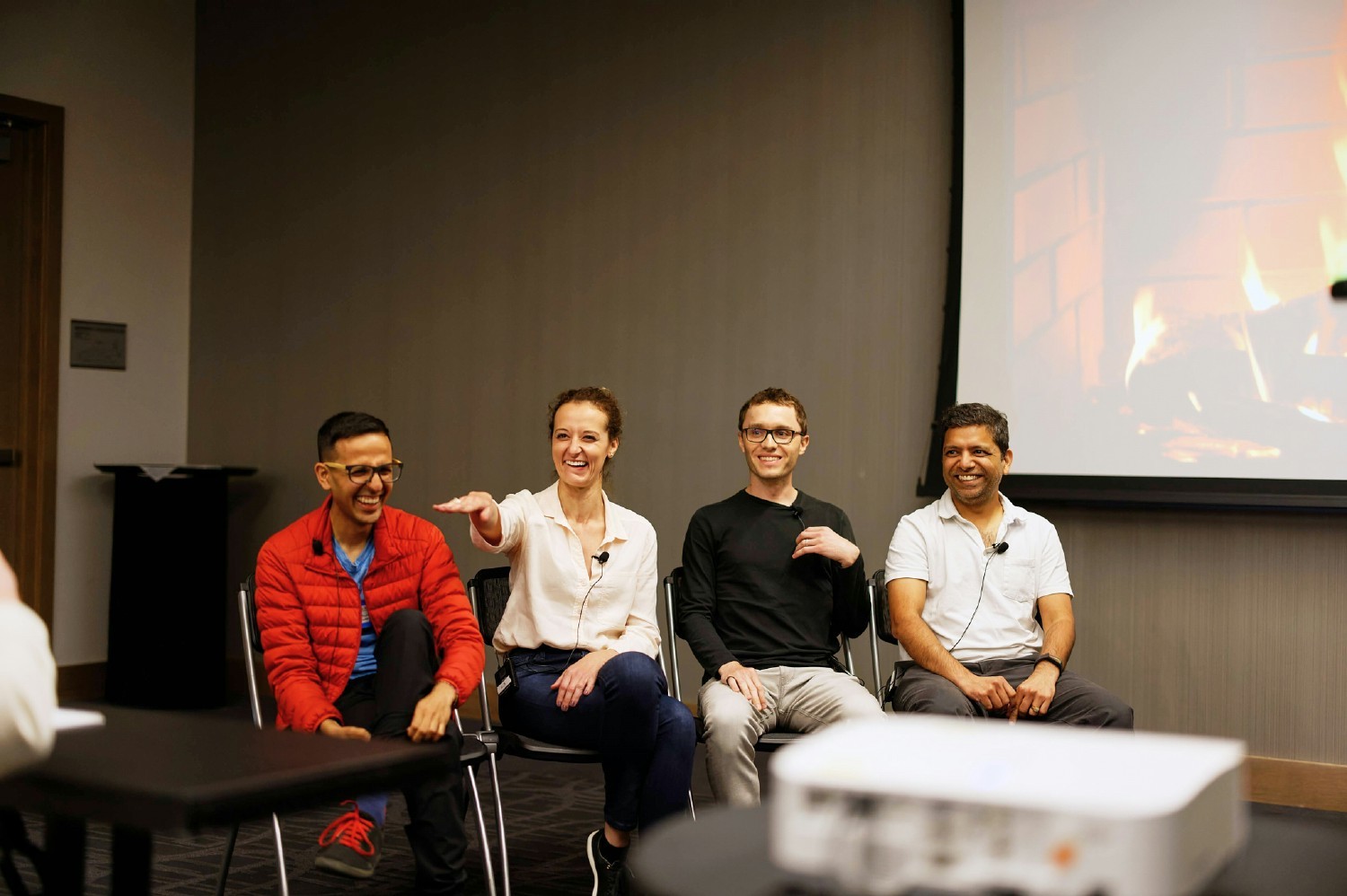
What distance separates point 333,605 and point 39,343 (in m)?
3.65

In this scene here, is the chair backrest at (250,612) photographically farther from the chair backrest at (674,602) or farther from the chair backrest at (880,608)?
the chair backrest at (880,608)

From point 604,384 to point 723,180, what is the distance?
93 centimetres

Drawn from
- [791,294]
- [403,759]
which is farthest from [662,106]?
[403,759]

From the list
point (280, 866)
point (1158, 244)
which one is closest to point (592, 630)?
point (280, 866)

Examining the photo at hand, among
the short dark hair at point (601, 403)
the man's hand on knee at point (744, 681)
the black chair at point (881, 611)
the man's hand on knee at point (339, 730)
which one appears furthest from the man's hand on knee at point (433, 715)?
the black chair at point (881, 611)

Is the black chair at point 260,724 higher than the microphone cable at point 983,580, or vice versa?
Result: the microphone cable at point 983,580

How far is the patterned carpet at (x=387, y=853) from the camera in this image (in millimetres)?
3195

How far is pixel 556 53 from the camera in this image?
16.9ft

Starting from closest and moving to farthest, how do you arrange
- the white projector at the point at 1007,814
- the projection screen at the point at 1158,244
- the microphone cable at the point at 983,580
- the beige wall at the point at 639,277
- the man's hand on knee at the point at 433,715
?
the white projector at the point at 1007,814, the man's hand on knee at the point at 433,715, the microphone cable at the point at 983,580, the projection screen at the point at 1158,244, the beige wall at the point at 639,277

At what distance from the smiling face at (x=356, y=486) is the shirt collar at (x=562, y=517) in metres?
0.39

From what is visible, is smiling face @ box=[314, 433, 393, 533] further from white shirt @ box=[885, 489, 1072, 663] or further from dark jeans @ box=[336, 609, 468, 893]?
white shirt @ box=[885, 489, 1072, 663]

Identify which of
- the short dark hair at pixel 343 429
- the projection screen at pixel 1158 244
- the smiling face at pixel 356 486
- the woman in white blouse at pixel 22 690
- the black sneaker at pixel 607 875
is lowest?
the black sneaker at pixel 607 875

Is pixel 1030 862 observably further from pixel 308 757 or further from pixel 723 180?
pixel 723 180

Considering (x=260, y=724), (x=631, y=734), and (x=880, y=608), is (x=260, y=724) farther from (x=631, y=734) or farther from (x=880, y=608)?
(x=880, y=608)
